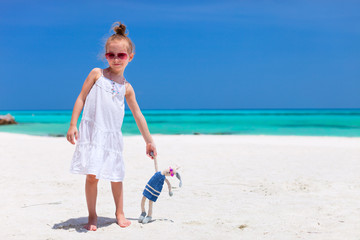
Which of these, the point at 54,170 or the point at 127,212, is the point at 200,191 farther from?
the point at 54,170

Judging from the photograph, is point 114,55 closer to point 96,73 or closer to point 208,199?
point 96,73

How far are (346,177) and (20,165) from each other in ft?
18.6

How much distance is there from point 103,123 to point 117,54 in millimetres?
651

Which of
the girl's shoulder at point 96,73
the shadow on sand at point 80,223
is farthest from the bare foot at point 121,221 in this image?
the girl's shoulder at point 96,73

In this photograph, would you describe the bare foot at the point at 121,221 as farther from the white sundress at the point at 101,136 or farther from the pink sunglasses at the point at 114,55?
the pink sunglasses at the point at 114,55

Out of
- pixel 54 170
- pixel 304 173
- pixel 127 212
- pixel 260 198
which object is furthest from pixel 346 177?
pixel 54 170

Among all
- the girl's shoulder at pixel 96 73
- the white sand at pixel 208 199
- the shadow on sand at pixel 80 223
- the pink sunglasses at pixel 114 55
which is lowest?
the shadow on sand at pixel 80 223

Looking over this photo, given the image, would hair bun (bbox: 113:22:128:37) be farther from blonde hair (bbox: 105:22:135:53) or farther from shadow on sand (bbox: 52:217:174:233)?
shadow on sand (bbox: 52:217:174:233)

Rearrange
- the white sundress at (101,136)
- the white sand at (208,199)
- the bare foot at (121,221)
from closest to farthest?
the white sundress at (101,136), the white sand at (208,199), the bare foot at (121,221)

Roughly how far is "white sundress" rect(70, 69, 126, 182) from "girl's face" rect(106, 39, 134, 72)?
16 centimetres

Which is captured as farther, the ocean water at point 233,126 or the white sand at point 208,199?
the ocean water at point 233,126

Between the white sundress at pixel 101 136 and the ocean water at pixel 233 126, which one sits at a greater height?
the ocean water at pixel 233 126

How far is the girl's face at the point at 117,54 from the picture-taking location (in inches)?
144

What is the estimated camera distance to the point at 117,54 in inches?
143
